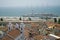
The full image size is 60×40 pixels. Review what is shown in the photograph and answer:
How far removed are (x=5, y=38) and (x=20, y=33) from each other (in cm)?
83

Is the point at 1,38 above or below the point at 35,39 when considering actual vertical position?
above

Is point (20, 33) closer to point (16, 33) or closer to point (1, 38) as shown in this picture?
point (16, 33)

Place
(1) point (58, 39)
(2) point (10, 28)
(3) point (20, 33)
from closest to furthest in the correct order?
(1) point (58, 39) → (3) point (20, 33) → (2) point (10, 28)

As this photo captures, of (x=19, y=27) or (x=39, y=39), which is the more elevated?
(x=19, y=27)

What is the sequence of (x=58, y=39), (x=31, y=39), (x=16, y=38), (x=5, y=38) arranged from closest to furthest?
(x=58, y=39)
(x=5, y=38)
(x=16, y=38)
(x=31, y=39)

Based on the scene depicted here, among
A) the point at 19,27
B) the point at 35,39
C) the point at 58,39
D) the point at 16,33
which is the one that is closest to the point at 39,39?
the point at 35,39

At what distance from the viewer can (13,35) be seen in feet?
15.3

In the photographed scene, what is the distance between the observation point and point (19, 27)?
537cm

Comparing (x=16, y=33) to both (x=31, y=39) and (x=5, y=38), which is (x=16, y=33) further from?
(x=31, y=39)

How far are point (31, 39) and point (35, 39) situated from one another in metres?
→ 0.17

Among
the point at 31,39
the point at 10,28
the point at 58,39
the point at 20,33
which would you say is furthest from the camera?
the point at 31,39

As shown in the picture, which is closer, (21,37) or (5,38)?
(5,38)

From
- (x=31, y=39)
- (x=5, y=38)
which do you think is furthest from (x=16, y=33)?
(x=31, y=39)

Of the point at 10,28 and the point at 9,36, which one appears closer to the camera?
the point at 9,36
